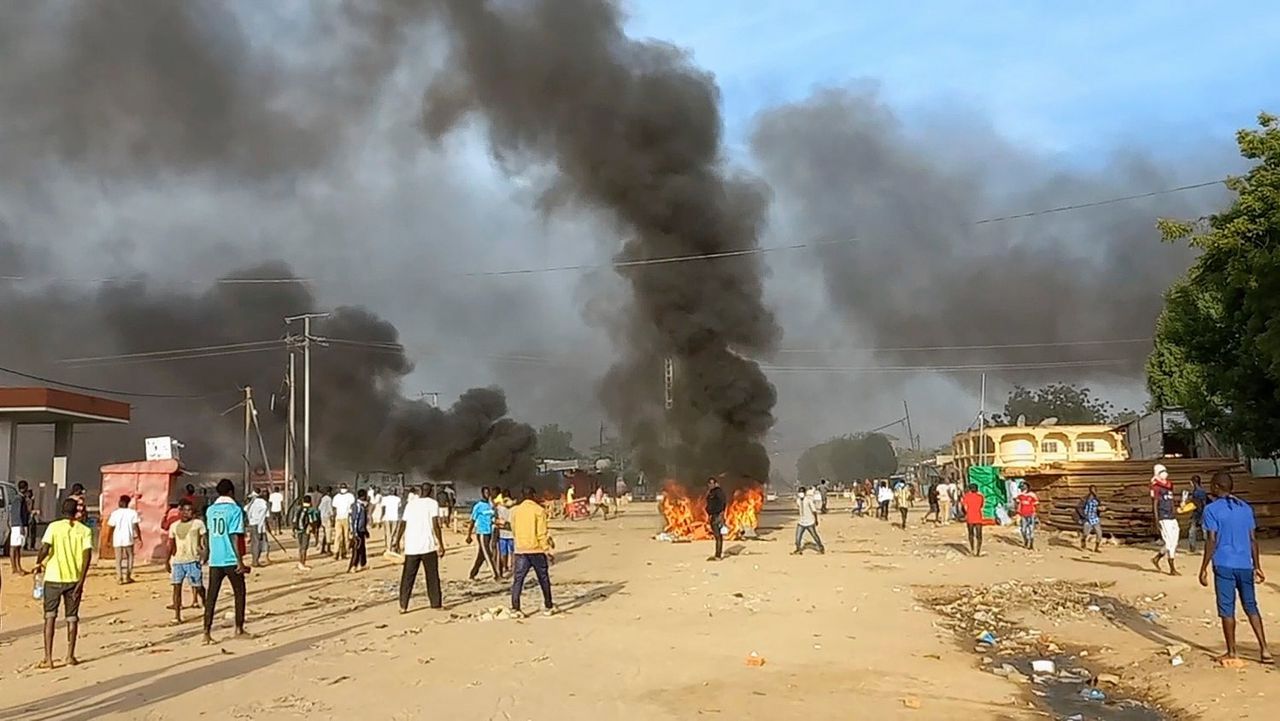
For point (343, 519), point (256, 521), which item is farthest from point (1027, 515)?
point (256, 521)

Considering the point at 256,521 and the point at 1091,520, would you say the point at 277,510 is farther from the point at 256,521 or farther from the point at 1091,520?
the point at 1091,520

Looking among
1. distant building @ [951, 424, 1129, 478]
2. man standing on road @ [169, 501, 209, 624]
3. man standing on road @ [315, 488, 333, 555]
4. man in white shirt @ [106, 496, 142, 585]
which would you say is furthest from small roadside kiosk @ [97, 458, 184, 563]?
distant building @ [951, 424, 1129, 478]

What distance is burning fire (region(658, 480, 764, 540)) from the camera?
26.2 metres

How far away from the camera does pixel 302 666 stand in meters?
8.77

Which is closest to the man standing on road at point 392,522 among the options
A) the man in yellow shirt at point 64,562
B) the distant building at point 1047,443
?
the man in yellow shirt at point 64,562

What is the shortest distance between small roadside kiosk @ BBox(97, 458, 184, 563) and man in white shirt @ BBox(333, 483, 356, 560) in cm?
331

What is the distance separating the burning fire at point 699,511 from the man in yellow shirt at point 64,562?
58.9 ft

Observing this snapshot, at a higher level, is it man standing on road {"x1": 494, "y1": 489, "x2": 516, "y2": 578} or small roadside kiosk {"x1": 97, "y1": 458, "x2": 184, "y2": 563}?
small roadside kiosk {"x1": 97, "y1": 458, "x2": 184, "y2": 563}

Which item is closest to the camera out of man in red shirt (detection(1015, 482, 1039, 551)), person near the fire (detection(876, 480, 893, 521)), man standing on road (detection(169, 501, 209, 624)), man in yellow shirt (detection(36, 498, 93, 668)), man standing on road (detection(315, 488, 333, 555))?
man in yellow shirt (detection(36, 498, 93, 668))

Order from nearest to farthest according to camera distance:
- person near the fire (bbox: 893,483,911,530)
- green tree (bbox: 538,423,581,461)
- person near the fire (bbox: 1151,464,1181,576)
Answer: person near the fire (bbox: 1151,464,1181,576), person near the fire (bbox: 893,483,911,530), green tree (bbox: 538,423,581,461)

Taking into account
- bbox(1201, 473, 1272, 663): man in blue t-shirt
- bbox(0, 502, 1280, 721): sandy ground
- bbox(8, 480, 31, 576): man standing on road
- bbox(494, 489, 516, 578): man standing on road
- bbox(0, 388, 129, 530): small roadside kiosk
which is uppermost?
bbox(0, 388, 129, 530): small roadside kiosk

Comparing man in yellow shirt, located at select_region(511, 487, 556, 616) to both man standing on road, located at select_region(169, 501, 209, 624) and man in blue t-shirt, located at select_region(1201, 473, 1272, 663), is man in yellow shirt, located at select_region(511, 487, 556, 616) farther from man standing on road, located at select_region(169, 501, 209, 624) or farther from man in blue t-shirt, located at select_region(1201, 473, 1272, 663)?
man in blue t-shirt, located at select_region(1201, 473, 1272, 663)

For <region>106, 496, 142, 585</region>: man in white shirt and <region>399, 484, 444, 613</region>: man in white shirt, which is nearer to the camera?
<region>399, 484, 444, 613</region>: man in white shirt

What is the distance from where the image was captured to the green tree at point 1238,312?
18000 mm
